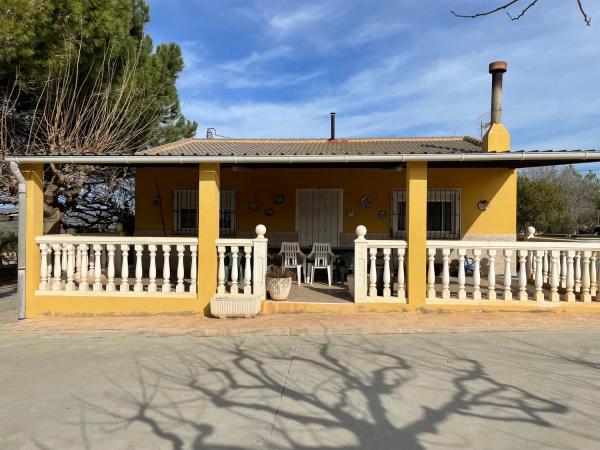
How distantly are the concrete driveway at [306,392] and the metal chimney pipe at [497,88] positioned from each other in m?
5.67

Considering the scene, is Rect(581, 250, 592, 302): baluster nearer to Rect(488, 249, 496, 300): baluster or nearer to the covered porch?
the covered porch

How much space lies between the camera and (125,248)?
7.04m

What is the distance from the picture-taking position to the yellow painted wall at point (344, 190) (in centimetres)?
1023

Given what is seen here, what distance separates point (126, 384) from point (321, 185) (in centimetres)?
734

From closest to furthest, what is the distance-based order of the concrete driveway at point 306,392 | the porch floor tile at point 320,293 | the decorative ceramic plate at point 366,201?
the concrete driveway at point 306,392, the porch floor tile at point 320,293, the decorative ceramic plate at point 366,201

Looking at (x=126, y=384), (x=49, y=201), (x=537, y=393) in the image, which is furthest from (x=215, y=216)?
(x=49, y=201)

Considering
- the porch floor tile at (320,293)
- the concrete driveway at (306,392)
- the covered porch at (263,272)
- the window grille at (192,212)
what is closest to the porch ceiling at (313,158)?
the covered porch at (263,272)

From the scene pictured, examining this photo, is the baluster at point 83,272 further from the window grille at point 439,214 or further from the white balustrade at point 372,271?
the window grille at point 439,214

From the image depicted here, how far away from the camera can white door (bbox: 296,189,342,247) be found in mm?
10617

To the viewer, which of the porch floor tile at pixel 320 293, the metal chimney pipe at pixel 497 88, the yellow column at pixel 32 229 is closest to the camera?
the yellow column at pixel 32 229

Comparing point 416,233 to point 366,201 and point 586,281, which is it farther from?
point 366,201

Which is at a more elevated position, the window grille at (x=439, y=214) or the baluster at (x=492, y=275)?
the window grille at (x=439, y=214)

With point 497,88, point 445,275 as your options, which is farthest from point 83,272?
point 497,88

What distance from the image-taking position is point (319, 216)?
10.6 meters
